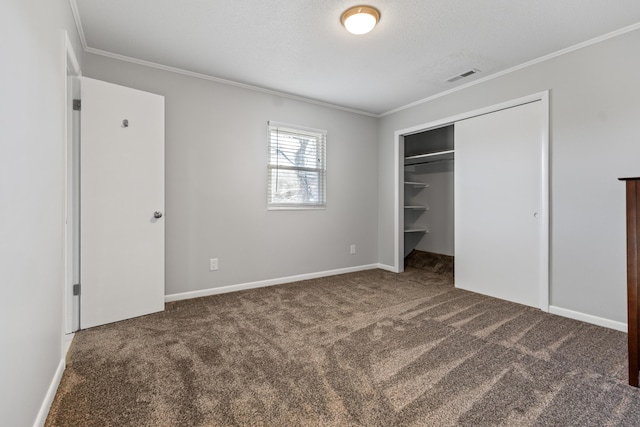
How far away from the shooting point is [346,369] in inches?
72.1

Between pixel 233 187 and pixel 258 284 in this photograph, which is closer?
pixel 233 187

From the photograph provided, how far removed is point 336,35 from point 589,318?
319 cm

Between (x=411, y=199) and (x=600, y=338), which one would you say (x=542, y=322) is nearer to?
(x=600, y=338)

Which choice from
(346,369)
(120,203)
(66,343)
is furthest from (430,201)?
(66,343)

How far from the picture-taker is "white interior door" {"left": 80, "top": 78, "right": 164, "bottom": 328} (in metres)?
2.45

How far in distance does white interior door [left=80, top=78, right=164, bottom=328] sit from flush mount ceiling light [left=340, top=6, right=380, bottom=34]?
1776 millimetres

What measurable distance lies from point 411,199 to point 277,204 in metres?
2.44

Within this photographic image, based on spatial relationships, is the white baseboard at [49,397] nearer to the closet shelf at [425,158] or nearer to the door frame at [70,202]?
the door frame at [70,202]

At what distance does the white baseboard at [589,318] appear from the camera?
2.42 m

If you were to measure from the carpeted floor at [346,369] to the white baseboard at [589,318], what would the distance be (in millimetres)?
93

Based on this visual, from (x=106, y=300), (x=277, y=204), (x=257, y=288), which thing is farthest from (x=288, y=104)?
(x=106, y=300)

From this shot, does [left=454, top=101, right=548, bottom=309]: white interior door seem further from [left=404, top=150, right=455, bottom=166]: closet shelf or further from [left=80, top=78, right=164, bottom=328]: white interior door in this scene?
[left=80, top=78, right=164, bottom=328]: white interior door

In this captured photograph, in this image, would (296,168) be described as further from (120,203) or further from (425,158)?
(425,158)

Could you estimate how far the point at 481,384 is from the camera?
169cm
